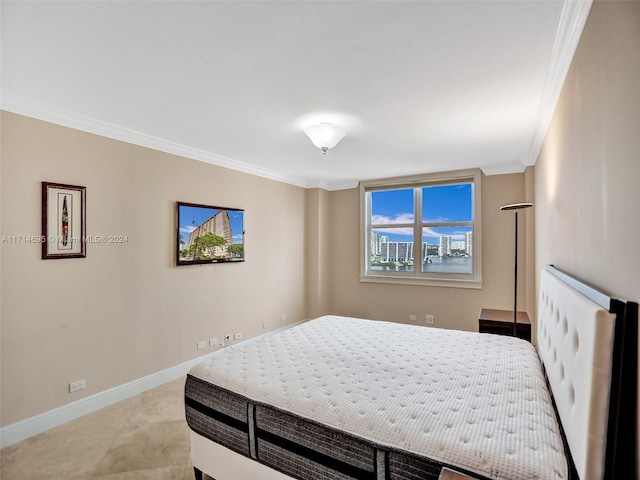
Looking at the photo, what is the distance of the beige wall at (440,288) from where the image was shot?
4281 millimetres

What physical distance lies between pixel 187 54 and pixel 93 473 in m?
2.62

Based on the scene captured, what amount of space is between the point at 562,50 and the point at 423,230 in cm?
342

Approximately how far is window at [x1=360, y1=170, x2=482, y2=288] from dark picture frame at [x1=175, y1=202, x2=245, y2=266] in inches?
88.3

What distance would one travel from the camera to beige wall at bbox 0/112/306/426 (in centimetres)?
234

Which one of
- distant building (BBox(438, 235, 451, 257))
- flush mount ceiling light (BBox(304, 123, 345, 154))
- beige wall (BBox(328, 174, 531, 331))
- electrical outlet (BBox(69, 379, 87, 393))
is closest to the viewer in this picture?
electrical outlet (BBox(69, 379, 87, 393))

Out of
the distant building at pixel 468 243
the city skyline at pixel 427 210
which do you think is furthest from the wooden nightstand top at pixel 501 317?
the city skyline at pixel 427 210

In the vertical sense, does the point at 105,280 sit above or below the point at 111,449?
above

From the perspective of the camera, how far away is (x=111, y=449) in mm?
2227

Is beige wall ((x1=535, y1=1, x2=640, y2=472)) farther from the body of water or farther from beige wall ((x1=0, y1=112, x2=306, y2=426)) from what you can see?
beige wall ((x1=0, y1=112, x2=306, y2=426))

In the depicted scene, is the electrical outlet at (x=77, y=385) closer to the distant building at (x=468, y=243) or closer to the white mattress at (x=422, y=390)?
the white mattress at (x=422, y=390)

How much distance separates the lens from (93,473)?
1.99 m

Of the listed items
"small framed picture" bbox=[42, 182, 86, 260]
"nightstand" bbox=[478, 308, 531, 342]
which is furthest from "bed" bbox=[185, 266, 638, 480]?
"small framed picture" bbox=[42, 182, 86, 260]

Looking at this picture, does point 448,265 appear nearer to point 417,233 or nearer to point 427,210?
point 417,233

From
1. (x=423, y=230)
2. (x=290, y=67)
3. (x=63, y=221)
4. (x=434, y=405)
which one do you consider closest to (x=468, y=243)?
(x=423, y=230)
